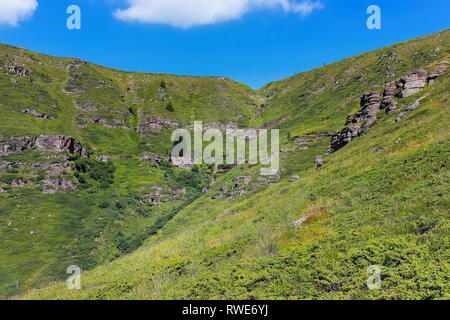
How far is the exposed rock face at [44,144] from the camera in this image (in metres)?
70.6

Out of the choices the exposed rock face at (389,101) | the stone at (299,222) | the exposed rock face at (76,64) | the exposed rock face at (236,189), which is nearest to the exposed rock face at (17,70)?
the exposed rock face at (76,64)

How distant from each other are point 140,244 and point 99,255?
10.6m

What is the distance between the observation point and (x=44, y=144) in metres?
78.9

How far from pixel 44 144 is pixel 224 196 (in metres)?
71.8

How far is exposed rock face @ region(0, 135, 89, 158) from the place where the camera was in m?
70.6

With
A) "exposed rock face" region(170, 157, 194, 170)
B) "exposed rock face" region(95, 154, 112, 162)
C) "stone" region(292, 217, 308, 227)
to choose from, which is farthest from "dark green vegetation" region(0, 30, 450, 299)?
"exposed rock face" region(170, 157, 194, 170)

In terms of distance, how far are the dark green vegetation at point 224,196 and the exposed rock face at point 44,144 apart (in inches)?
122

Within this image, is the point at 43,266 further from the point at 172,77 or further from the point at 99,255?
the point at 172,77

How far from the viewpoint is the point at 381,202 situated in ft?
33.6

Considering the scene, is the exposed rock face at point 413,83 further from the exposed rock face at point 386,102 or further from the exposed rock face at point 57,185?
the exposed rock face at point 57,185

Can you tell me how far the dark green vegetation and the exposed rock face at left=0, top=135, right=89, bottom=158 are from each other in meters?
3.10

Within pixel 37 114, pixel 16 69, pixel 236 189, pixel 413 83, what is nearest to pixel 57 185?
pixel 37 114

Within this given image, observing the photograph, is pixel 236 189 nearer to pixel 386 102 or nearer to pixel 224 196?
pixel 224 196

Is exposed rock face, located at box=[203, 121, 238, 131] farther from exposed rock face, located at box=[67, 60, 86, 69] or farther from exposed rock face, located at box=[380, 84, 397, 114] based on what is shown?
exposed rock face, located at box=[67, 60, 86, 69]
